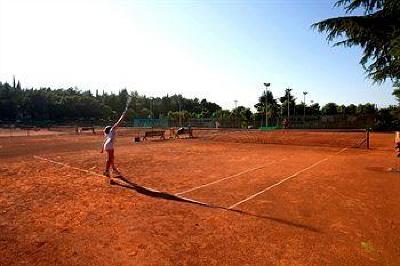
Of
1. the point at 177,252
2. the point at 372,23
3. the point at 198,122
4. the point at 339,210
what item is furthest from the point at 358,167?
the point at 198,122

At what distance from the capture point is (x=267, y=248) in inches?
240

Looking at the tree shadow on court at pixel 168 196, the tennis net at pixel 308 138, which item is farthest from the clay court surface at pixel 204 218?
the tennis net at pixel 308 138

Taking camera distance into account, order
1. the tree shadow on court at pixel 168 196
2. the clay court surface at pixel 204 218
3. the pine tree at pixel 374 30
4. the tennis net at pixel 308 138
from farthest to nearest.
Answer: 1. the tennis net at pixel 308 138
2. the pine tree at pixel 374 30
3. the tree shadow on court at pixel 168 196
4. the clay court surface at pixel 204 218

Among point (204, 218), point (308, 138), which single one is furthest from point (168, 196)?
point (308, 138)

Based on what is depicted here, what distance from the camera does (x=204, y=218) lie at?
775cm

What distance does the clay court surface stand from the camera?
581 centimetres

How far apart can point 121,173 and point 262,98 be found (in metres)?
82.9

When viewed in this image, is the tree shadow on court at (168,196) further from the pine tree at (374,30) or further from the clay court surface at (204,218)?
the pine tree at (374,30)

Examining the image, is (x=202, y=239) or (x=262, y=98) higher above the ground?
(x=262, y=98)

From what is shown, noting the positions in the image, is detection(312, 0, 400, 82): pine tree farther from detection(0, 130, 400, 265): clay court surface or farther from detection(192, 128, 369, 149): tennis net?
detection(192, 128, 369, 149): tennis net

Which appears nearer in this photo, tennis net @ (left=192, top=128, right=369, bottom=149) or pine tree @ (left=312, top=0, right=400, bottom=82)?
pine tree @ (left=312, top=0, right=400, bottom=82)

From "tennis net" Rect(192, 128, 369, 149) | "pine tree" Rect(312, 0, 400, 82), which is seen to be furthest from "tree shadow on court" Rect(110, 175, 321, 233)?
"tennis net" Rect(192, 128, 369, 149)

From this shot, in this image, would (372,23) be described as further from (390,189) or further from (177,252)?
(177,252)

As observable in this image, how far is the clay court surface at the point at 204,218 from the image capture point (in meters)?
5.81
